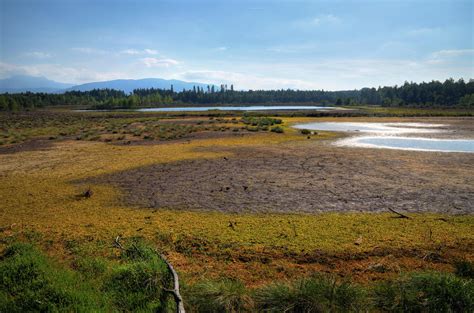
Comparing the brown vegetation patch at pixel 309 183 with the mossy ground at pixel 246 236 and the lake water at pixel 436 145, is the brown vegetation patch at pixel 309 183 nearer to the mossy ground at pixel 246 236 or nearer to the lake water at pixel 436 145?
the mossy ground at pixel 246 236

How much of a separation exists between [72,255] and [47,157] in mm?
18080

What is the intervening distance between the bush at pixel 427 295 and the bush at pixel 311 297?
19.2 inches

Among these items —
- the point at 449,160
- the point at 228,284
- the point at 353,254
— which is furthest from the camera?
the point at 449,160

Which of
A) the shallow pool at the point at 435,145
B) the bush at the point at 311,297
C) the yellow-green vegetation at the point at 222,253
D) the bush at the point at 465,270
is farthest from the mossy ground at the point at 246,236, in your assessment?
the shallow pool at the point at 435,145

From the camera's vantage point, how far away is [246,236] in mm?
8398

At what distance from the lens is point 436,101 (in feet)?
474

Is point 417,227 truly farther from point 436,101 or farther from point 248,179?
point 436,101

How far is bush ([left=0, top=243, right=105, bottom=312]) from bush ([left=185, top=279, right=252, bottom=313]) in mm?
1481

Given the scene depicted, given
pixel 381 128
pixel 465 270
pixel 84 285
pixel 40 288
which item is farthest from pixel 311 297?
pixel 381 128

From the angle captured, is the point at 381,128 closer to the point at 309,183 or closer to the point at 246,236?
the point at 309,183

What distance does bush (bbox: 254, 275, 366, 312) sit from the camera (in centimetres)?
482

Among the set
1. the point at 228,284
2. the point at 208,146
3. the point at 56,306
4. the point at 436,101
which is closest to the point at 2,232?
the point at 56,306

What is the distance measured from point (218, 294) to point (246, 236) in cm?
329

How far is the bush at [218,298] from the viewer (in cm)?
495
